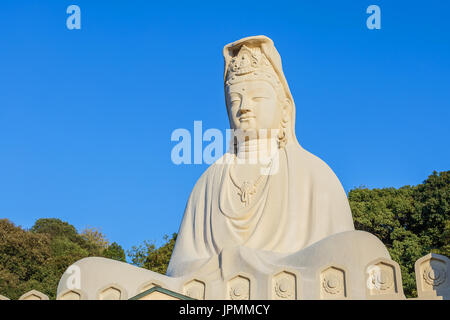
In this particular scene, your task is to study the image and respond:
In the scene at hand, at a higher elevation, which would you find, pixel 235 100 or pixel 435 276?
pixel 235 100

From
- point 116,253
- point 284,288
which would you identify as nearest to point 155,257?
point 116,253

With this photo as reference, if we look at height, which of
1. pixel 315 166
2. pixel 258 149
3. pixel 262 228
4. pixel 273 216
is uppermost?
pixel 258 149

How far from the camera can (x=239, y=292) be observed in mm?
6637

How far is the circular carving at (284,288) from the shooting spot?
644 centimetres

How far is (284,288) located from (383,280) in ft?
3.51

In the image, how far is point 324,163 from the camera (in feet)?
31.0

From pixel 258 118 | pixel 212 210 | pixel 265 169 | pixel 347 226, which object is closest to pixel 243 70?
pixel 258 118

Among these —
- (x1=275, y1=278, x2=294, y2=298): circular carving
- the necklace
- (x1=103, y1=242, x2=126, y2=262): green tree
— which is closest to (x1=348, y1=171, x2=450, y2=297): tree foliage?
(x1=103, y1=242, x2=126, y2=262): green tree

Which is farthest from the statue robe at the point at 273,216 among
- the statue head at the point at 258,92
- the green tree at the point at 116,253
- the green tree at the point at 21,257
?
the green tree at the point at 116,253

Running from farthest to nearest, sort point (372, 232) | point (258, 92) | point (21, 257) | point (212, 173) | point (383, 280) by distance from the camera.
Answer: point (21, 257)
point (372, 232)
point (212, 173)
point (258, 92)
point (383, 280)

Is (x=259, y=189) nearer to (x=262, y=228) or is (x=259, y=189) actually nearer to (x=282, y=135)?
(x=262, y=228)
